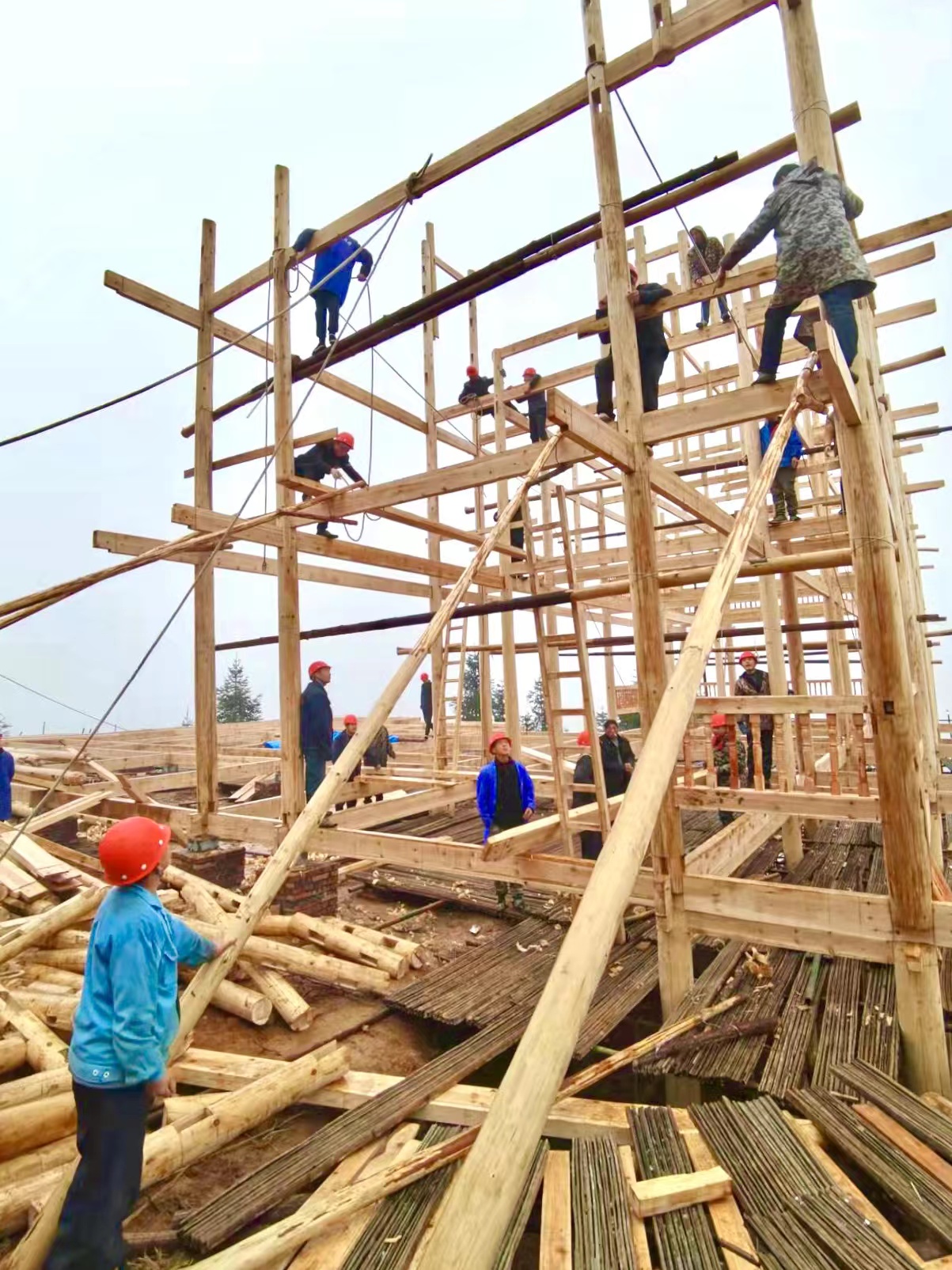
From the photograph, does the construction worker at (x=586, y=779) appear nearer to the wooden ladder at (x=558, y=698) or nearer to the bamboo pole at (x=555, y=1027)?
the wooden ladder at (x=558, y=698)

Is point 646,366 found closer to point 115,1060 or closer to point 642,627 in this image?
point 642,627

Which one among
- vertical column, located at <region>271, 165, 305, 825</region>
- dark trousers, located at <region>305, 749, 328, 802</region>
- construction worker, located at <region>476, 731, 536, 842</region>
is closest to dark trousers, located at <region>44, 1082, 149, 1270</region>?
vertical column, located at <region>271, 165, 305, 825</region>

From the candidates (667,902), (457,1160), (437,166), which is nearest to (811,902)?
(667,902)

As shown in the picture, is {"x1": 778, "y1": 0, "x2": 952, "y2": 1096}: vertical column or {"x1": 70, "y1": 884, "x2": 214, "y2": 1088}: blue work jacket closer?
{"x1": 70, "y1": 884, "x2": 214, "y2": 1088}: blue work jacket

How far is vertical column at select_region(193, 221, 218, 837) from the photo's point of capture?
7.41 meters

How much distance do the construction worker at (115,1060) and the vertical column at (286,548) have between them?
3.88 meters

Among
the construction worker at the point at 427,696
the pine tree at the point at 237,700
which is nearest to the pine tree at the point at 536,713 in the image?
the pine tree at the point at 237,700

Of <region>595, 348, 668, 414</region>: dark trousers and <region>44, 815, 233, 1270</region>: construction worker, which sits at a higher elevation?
<region>595, 348, 668, 414</region>: dark trousers

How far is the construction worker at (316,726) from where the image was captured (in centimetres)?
840

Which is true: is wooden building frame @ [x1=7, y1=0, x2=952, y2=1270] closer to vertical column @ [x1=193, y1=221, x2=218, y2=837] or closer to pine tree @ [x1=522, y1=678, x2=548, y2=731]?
vertical column @ [x1=193, y1=221, x2=218, y2=837]

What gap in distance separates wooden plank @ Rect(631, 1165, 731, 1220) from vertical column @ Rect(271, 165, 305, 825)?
178 inches

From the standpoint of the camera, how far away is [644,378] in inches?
273

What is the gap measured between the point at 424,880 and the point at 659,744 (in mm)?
6985

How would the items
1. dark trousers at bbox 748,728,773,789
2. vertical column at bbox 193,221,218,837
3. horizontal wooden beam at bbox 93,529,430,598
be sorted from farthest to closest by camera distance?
dark trousers at bbox 748,728,773,789, vertical column at bbox 193,221,218,837, horizontal wooden beam at bbox 93,529,430,598
